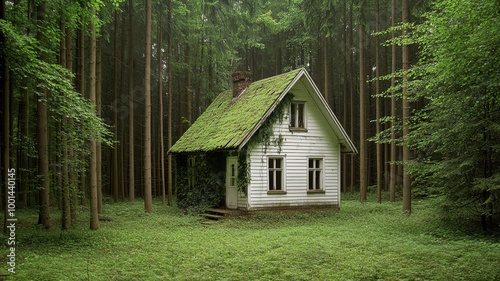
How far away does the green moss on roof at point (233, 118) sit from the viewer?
18438 mm

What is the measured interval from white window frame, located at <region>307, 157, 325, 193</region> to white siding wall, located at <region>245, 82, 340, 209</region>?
0.13 metres

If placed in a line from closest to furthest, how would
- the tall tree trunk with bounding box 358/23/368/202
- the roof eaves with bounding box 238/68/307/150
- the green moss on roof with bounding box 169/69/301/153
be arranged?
the roof eaves with bounding box 238/68/307/150, the green moss on roof with bounding box 169/69/301/153, the tall tree trunk with bounding box 358/23/368/202

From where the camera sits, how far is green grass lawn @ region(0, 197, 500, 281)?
26.1 feet

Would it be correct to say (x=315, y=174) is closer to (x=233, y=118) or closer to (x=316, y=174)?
(x=316, y=174)

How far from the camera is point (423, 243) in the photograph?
441 inches

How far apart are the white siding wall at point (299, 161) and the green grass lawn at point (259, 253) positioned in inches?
125

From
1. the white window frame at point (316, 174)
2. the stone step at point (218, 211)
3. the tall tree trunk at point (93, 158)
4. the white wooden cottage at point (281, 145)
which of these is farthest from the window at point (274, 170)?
the tall tree trunk at point (93, 158)

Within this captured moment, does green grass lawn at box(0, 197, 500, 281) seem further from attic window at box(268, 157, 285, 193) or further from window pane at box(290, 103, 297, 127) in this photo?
window pane at box(290, 103, 297, 127)

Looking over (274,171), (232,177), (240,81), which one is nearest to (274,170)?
(274,171)

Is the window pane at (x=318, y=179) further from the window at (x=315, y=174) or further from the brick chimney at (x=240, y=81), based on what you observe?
the brick chimney at (x=240, y=81)

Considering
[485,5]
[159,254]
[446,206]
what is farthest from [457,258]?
[159,254]

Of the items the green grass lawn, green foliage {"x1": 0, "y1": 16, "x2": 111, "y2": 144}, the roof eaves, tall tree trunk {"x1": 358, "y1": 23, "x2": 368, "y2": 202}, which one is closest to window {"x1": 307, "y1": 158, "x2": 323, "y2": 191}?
tall tree trunk {"x1": 358, "y1": 23, "x2": 368, "y2": 202}

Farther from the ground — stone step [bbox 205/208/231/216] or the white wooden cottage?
the white wooden cottage

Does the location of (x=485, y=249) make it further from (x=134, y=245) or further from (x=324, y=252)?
(x=134, y=245)
